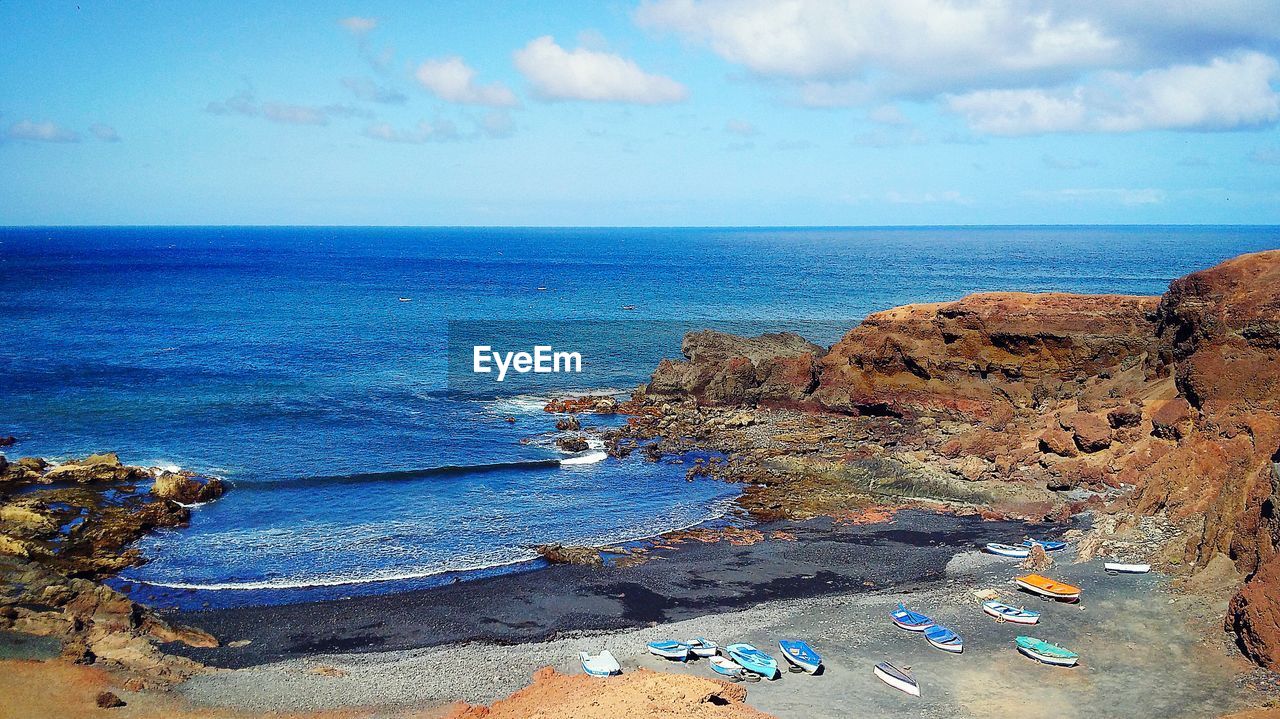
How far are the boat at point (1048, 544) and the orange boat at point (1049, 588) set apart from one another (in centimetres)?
326

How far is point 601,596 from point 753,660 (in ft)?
26.0

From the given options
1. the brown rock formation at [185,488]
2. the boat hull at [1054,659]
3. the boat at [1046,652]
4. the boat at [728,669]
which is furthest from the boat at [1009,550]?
the brown rock formation at [185,488]

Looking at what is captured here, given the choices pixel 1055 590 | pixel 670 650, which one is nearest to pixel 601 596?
pixel 670 650

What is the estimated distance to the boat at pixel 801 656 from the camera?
25.0 m

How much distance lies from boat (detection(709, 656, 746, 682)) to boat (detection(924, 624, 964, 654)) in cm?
624

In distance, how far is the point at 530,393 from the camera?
217 feet

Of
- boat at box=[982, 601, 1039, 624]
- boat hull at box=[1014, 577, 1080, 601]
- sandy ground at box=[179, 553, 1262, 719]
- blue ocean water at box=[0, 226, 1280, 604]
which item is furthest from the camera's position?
blue ocean water at box=[0, 226, 1280, 604]

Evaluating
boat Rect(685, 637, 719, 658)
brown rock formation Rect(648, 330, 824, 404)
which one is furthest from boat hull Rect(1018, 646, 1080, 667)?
brown rock formation Rect(648, 330, 824, 404)

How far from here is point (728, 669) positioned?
2477 cm

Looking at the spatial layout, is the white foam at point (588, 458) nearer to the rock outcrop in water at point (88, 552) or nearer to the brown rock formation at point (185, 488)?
the brown rock formation at point (185, 488)

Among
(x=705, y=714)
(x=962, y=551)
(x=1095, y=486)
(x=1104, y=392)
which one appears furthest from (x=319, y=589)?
(x=1104, y=392)

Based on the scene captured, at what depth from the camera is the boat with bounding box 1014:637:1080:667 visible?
25125 millimetres

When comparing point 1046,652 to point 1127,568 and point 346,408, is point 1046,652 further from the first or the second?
point 346,408

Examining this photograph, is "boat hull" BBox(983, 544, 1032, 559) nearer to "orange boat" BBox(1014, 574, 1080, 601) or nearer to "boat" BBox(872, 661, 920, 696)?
"orange boat" BBox(1014, 574, 1080, 601)
